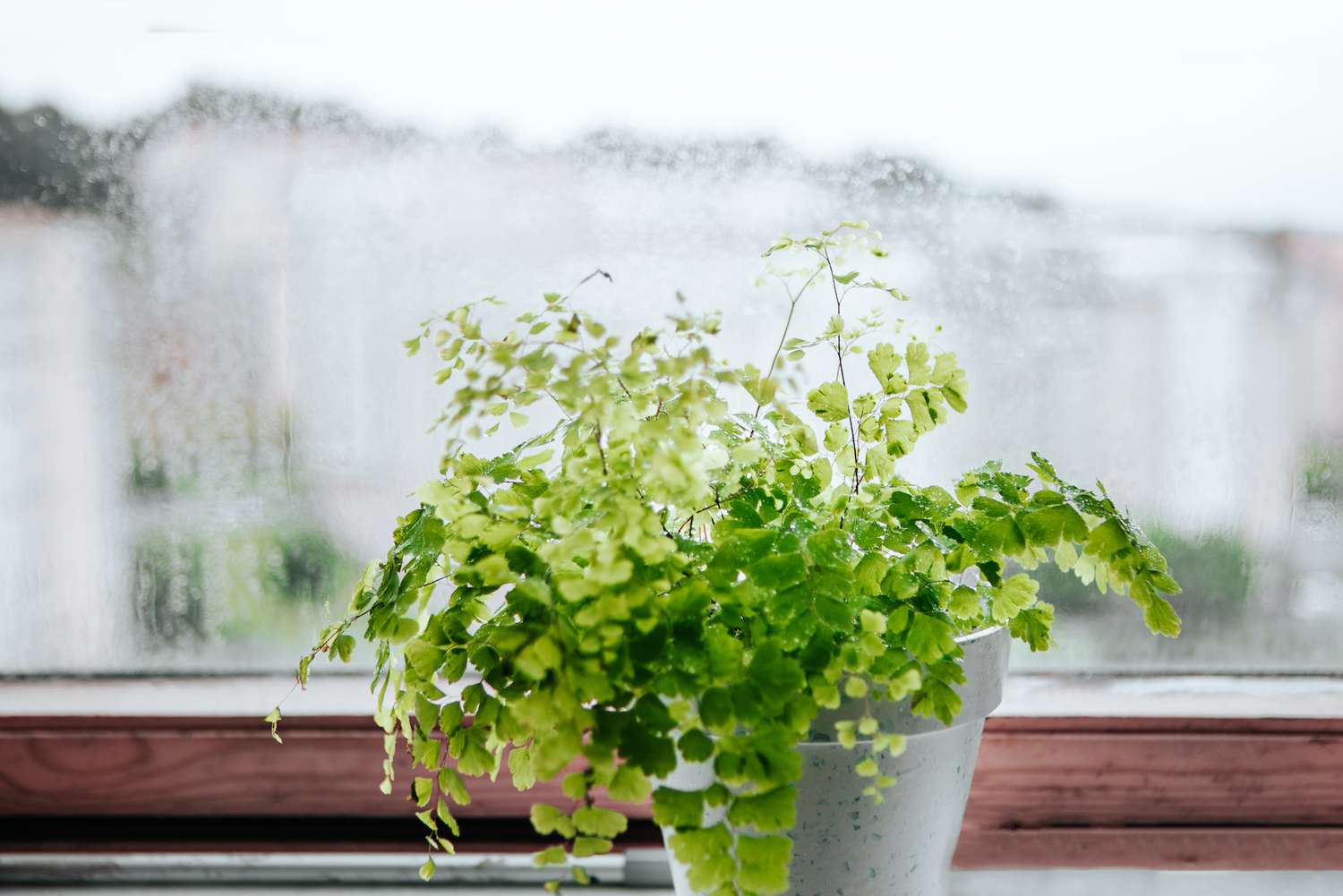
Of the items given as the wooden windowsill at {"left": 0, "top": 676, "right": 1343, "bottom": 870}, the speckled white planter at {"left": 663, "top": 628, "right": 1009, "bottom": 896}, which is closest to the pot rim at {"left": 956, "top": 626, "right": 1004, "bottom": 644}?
the speckled white planter at {"left": 663, "top": 628, "right": 1009, "bottom": 896}

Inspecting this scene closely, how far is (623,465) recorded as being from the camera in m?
0.50

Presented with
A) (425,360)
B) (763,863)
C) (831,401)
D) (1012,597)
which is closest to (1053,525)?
(1012,597)

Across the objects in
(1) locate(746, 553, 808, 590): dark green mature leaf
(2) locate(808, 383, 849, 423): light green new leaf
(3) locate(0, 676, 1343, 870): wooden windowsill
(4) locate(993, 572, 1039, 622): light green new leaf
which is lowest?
(3) locate(0, 676, 1343, 870): wooden windowsill

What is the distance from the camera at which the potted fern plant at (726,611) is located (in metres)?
0.47

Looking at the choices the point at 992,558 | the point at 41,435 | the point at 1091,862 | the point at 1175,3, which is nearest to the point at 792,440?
the point at 992,558

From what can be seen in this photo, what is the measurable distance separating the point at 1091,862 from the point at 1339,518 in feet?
1.52

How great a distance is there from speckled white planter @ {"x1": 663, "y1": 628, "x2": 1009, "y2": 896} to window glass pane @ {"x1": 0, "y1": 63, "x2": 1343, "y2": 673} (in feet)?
1.42

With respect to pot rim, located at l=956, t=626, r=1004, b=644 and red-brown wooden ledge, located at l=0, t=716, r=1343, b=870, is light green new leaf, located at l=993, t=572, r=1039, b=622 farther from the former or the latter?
red-brown wooden ledge, located at l=0, t=716, r=1343, b=870

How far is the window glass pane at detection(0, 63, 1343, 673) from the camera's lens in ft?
3.17

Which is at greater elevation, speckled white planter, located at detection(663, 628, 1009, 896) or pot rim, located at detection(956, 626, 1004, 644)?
pot rim, located at detection(956, 626, 1004, 644)

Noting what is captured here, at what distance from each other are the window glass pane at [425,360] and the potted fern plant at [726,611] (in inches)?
14.1

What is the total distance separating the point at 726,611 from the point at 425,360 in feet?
1.89

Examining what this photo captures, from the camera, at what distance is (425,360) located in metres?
0.99

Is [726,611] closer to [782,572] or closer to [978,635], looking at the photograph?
[782,572]
